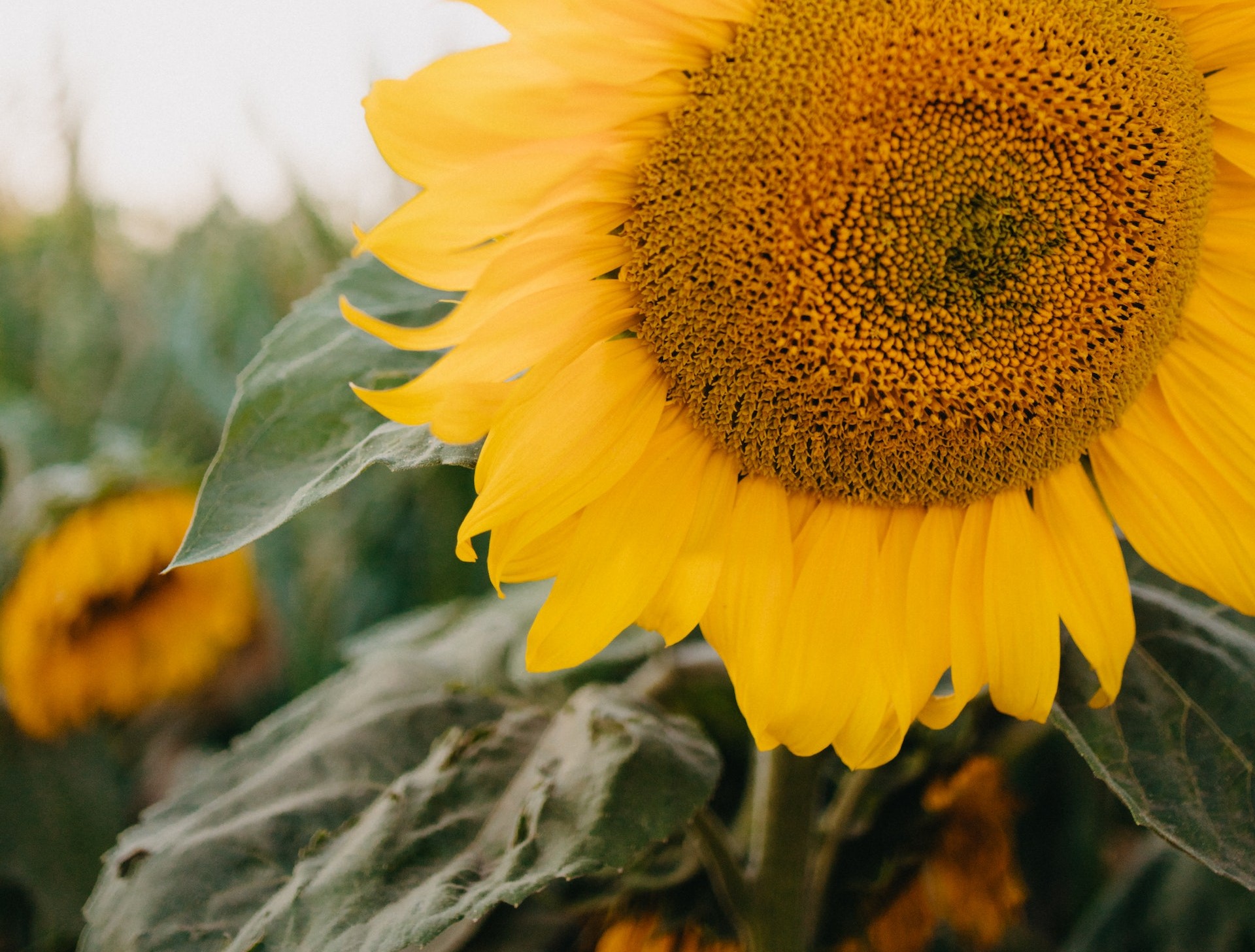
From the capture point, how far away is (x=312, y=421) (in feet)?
1.91

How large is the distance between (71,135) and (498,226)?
1441 mm

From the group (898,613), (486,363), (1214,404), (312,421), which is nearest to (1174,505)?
(1214,404)

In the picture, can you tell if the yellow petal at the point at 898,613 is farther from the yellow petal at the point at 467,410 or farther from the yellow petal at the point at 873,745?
the yellow petal at the point at 467,410

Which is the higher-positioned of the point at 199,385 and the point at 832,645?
the point at 832,645

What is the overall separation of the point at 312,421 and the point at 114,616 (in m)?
0.78

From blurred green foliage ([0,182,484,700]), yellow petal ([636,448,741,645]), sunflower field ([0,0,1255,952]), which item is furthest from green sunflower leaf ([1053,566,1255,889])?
blurred green foliage ([0,182,484,700])

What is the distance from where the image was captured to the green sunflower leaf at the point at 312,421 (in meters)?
0.50

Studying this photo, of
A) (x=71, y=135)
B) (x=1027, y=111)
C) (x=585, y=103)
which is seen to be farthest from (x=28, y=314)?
(x=1027, y=111)

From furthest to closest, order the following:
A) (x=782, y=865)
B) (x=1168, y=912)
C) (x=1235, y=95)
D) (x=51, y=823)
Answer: (x=51, y=823) < (x=1168, y=912) < (x=782, y=865) < (x=1235, y=95)

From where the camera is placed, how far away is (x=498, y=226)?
0.46 metres

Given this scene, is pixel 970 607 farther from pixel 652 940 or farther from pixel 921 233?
pixel 652 940

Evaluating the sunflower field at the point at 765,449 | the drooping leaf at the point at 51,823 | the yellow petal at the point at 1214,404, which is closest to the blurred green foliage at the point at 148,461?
the drooping leaf at the point at 51,823

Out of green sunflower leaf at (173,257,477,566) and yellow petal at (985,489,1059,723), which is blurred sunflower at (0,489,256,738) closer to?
green sunflower leaf at (173,257,477,566)

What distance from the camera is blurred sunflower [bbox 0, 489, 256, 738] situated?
107 centimetres
